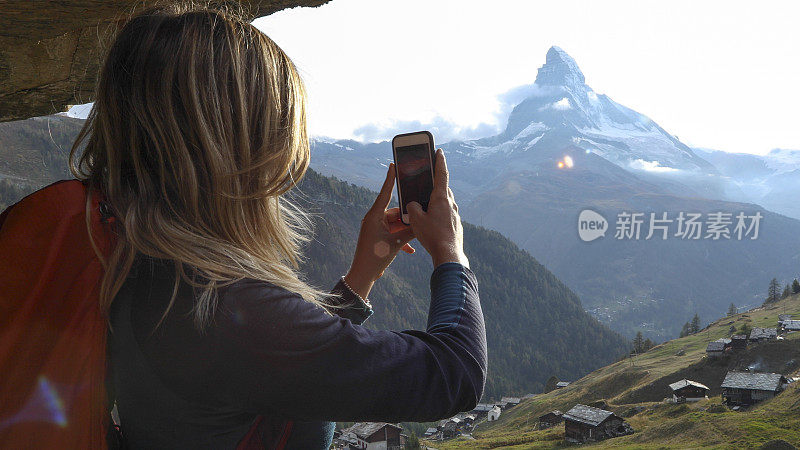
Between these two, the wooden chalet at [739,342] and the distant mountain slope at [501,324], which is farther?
the distant mountain slope at [501,324]

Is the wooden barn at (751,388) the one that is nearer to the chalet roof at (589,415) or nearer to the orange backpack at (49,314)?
the chalet roof at (589,415)

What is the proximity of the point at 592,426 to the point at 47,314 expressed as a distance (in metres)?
65.7

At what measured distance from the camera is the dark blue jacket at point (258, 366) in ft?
5.68

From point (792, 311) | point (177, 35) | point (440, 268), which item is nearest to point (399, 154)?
point (440, 268)

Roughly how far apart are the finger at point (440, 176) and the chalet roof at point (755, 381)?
215ft

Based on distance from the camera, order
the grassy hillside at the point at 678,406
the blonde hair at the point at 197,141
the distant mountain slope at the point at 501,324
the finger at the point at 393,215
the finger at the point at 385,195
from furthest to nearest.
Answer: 1. the distant mountain slope at the point at 501,324
2. the grassy hillside at the point at 678,406
3. the finger at the point at 393,215
4. the finger at the point at 385,195
5. the blonde hair at the point at 197,141

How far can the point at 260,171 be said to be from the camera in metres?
2.12

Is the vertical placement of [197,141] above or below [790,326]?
above

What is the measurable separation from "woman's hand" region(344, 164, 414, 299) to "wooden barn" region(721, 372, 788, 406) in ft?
214

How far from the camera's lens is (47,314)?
71.5 inches

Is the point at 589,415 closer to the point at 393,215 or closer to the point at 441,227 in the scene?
the point at 393,215

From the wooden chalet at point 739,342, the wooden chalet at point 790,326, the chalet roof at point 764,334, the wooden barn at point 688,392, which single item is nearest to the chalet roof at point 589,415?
the wooden barn at point 688,392

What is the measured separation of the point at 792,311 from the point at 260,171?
117499 millimetres

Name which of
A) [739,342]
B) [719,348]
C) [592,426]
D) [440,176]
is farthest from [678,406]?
[440,176]
